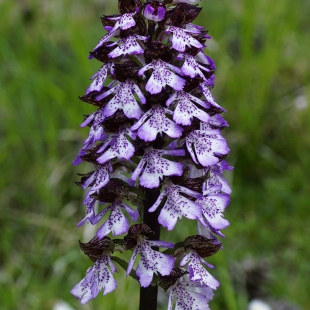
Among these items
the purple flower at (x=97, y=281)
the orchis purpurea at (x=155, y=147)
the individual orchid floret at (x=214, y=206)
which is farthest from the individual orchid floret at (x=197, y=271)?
the purple flower at (x=97, y=281)

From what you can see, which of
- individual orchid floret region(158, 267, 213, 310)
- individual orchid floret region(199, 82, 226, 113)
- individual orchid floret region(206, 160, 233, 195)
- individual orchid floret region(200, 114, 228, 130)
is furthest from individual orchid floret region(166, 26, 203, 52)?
individual orchid floret region(158, 267, 213, 310)

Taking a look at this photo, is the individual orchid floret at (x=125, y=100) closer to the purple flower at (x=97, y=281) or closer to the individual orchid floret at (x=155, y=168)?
the individual orchid floret at (x=155, y=168)

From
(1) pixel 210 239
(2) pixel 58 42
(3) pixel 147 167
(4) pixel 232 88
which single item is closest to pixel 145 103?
(3) pixel 147 167

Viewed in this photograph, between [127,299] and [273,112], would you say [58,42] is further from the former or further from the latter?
[127,299]

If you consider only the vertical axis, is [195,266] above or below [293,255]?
above

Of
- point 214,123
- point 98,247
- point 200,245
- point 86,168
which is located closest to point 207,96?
point 214,123

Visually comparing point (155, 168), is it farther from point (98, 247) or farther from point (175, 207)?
point (98, 247)

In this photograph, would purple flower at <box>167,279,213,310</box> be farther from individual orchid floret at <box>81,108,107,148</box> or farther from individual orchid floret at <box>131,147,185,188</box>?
individual orchid floret at <box>81,108,107,148</box>
